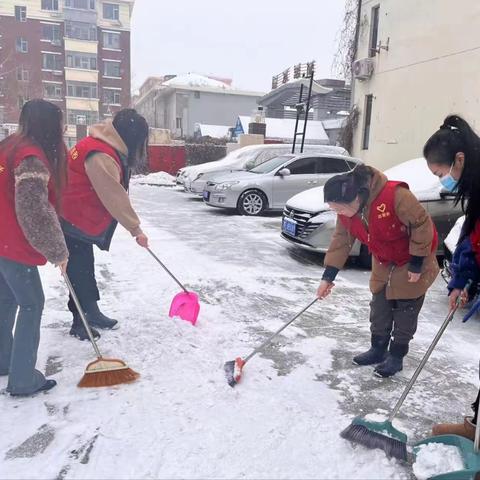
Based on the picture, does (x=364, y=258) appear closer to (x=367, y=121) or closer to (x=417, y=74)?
(x=417, y=74)

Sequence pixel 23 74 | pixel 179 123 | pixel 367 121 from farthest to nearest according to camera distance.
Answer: pixel 23 74 → pixel 179 123 → pixel 367 121

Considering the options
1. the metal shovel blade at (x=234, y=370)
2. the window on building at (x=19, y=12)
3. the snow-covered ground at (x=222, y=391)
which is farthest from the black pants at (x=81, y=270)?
the window on building at (x=19, y=12)

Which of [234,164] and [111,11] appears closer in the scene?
[234,164]

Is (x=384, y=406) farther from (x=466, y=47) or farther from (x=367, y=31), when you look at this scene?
(x=367, y=31)

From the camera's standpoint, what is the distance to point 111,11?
151ft

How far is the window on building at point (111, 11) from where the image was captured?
4581 cm

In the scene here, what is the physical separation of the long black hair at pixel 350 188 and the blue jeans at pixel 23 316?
1.86 m

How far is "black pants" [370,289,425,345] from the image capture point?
3299 millimetres

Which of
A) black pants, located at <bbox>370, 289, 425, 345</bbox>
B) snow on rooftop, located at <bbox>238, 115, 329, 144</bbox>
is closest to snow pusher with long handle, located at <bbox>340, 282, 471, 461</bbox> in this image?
black pants, located at <bbox>370, 289, 425, 345</bbox>

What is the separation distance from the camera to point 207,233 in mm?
8594

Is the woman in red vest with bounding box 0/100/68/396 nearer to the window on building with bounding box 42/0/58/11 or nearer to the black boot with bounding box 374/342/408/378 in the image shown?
the black boot with bounding box 374/342/408/378

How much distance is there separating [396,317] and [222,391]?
1.29 meters

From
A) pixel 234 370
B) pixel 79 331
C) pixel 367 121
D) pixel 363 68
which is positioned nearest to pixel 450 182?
pixel 234 370

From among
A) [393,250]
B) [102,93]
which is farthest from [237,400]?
[102,93]
